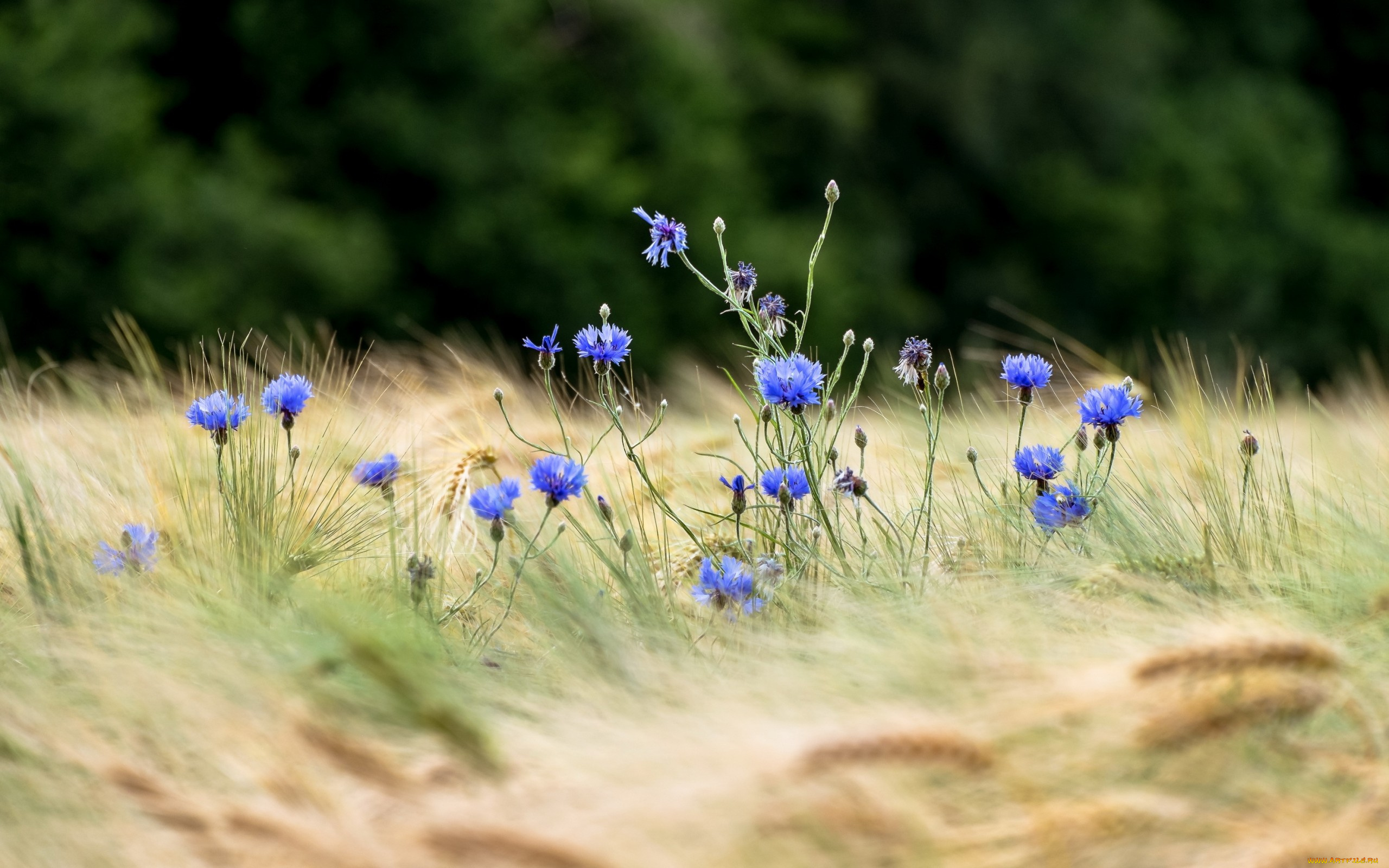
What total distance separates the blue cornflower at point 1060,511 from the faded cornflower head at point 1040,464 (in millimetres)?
64

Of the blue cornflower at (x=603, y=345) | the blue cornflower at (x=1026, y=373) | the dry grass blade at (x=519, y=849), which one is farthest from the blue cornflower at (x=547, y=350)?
the dry grass blade at (x=519, y=849)

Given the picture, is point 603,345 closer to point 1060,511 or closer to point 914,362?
point 914,362

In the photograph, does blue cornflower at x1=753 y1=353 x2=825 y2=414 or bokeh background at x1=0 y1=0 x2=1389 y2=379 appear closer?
blue cornflower at x1=753 y1=353 x2=825 y2=414

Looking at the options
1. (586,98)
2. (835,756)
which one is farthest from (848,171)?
(835,756)

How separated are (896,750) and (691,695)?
0.84ft

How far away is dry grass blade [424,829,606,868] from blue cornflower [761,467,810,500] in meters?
0.76

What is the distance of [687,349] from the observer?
10.2m

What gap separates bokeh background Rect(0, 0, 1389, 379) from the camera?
8.32 metres

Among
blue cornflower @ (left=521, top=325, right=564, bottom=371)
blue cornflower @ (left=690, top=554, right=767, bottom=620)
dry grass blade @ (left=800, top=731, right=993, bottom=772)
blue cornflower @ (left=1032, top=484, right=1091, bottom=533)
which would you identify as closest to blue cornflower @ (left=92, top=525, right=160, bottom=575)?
blue cornflower @ (left=521, top=325, right=564, bottom=371)

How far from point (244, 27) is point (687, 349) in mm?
3957

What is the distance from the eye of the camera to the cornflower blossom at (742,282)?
1.69 meters

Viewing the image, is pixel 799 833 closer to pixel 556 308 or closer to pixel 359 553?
pixel 359 553

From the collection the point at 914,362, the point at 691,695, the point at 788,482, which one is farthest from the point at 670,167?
the point at 691,695

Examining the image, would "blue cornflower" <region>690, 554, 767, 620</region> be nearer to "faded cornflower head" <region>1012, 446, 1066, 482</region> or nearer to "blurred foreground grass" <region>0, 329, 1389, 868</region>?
"blurred foreground grass" <region>0, 329, 1389, 868</region>
